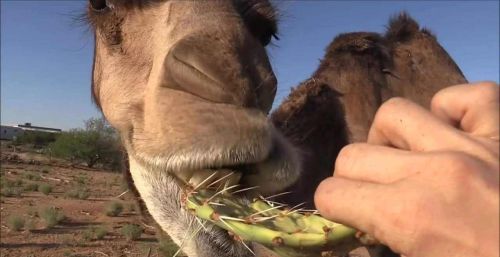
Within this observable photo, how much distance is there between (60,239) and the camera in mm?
14922

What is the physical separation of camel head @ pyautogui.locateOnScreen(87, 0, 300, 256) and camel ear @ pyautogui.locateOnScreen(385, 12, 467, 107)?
3890 mm

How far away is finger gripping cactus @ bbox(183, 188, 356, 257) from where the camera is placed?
1562 millimetres

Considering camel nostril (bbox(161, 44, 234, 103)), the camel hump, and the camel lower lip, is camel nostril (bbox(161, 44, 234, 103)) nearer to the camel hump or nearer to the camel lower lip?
the camel lower lip

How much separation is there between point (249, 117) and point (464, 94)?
101cm

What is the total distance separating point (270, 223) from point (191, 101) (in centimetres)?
75

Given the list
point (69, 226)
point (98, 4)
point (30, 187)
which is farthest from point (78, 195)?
point (98, 4)

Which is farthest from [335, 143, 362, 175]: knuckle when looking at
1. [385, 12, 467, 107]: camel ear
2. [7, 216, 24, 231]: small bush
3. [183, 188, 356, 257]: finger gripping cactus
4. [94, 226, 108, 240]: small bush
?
[7, 216, 24, 231]: small bush

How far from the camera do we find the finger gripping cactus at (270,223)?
1562 mm

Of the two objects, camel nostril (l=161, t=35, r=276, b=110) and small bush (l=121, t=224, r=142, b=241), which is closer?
camel nostril (l=161, t=35, r=276, b=110)

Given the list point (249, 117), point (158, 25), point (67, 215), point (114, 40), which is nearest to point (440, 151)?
point (249, 117)

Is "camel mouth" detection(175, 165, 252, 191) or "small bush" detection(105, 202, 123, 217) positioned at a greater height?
"camel mouth" detection(175, 165, 252, 191)

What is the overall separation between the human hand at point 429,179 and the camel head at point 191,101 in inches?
31.4

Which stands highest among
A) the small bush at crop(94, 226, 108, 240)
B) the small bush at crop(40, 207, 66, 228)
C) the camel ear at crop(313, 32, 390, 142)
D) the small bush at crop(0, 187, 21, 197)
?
the camel ear at crop(313, 32, 390, 142)

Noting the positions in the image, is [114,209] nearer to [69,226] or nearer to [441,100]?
[69,226]
